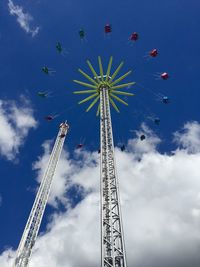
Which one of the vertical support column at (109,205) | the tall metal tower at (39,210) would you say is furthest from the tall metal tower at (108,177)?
the tall metal tower at (39,210)

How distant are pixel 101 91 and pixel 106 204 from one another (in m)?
14.5

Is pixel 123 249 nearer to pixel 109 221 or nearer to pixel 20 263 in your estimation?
pixel 109 221

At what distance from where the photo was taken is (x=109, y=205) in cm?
1770

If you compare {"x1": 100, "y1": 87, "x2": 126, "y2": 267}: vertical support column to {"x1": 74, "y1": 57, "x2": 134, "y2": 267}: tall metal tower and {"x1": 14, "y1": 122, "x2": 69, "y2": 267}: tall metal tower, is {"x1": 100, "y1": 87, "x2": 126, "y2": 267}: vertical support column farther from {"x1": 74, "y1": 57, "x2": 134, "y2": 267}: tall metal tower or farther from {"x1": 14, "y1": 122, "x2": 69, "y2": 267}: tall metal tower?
{"x1": 14, "y1": 122, "x2": 69, "y2": 267}: tall metal tower

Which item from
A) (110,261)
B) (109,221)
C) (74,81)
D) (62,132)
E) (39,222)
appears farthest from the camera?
(62,132)

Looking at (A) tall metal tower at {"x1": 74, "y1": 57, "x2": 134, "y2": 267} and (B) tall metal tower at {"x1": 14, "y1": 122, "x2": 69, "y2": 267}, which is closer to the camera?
(A) tall metal tower at {"x1": 74, "y1": 57, "x2": 134, "y2": 267}

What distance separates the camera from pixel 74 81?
89.8 ft

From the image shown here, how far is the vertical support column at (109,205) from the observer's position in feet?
51.0

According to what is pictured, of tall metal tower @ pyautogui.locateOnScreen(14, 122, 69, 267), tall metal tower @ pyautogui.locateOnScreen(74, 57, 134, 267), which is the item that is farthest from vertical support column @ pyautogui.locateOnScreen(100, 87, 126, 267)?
tall metal tower @ pyautogui.locateOnScreen(14, 122, 69, 267)

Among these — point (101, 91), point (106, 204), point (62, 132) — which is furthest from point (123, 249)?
point (62, 132)

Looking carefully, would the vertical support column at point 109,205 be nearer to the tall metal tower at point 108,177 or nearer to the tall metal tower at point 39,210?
the tall metal tower at point 108,177

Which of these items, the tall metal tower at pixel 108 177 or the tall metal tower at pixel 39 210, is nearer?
the tall metal tower at pixel 108 177

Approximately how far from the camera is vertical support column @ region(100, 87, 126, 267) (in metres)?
15.5

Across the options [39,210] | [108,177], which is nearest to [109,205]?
[108,177]
